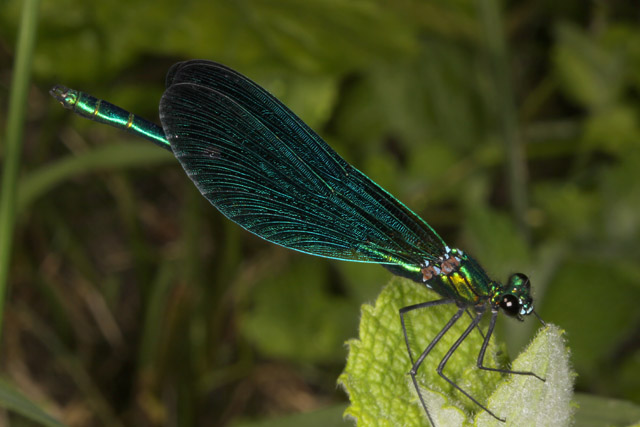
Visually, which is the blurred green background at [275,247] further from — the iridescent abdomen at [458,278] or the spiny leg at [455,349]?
the spiny leg at [455,349]

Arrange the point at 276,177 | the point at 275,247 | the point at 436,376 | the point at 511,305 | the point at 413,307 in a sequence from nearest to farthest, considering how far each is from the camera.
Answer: the point at 436,376 < the point at 413,307 < the point at 511,305 < the point at 276,177 < the point at 275,247

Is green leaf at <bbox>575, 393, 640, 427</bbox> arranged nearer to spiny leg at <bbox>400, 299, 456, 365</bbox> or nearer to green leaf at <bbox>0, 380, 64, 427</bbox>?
spiny leg at <bbox>400, 299, 456, 365</bbox>

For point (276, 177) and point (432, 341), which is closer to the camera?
point (432, 341)

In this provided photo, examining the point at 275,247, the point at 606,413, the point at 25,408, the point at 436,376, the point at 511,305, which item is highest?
the point at 275,247

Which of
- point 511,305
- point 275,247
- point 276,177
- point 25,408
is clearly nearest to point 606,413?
point 511,305

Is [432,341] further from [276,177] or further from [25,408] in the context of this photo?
[25,408]

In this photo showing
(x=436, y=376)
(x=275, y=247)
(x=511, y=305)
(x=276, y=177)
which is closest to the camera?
(x=436, y=376)

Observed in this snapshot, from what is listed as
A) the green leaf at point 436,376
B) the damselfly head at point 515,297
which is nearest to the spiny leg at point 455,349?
the green leaf at point 436,376
